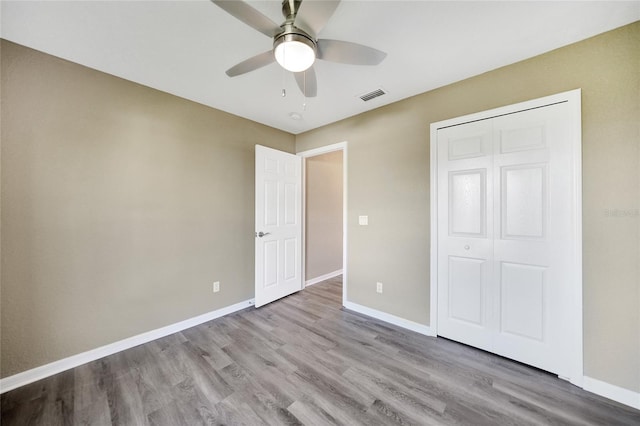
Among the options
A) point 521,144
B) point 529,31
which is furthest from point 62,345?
point 529,31

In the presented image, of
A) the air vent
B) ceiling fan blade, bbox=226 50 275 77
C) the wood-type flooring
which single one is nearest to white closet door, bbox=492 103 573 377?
the wood-type flooring

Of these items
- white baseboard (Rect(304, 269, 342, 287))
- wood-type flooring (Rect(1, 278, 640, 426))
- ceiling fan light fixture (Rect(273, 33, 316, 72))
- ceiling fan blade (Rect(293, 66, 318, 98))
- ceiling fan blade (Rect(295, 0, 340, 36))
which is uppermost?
ceiling fan blade (Rect(295, 0, 340, 36))

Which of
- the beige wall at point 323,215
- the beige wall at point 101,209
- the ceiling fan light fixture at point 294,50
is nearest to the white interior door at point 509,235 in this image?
the ceiling fan light fixture at point 294,50

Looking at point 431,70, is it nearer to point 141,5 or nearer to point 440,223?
point 440,223

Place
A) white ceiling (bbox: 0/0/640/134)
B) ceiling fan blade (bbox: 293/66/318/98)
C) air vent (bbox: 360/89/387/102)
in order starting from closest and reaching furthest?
white ceiling (bbox: 0/0/640/134), ceiling fan blade (bbox: 293/66/318/98), air vent (bbox: 360/89/387/102)

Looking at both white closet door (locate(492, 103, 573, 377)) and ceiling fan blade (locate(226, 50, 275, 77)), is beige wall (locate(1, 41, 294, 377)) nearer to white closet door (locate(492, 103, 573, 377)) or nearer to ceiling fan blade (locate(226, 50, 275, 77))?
ceiling fan blade (locate(226, 50, 275, 77))

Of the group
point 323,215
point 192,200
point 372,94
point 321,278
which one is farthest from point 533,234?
point 192,200

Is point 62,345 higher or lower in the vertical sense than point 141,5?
lower

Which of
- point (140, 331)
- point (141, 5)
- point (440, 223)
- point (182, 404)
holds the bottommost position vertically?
point (182, 404)

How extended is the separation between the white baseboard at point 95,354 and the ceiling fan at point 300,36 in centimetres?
262

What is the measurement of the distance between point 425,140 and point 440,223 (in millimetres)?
882

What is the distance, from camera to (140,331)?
2.28m

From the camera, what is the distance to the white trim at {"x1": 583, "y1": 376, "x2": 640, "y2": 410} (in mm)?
1531

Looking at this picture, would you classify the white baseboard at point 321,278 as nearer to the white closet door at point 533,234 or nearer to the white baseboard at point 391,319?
the white baseboard at point 391,319
